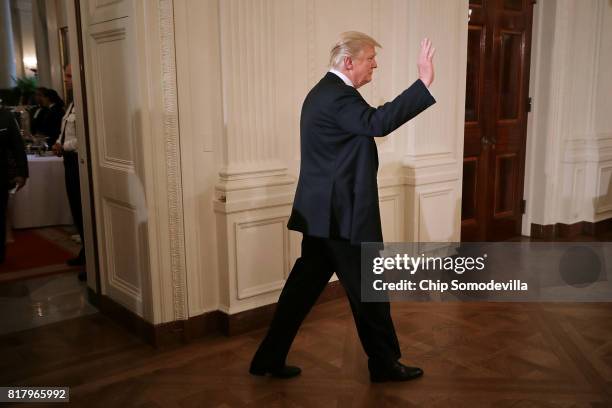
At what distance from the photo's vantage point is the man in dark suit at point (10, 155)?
454 centimetres

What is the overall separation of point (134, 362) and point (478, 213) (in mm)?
3286

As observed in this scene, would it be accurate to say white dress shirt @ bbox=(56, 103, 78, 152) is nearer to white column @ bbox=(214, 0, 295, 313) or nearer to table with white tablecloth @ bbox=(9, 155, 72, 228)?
white column @ bbox=(214, 0, 295, 313)

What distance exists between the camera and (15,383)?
110 inches

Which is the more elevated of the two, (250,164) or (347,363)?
(250,164)

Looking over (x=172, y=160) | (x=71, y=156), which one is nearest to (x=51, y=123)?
(x=71, y=156)

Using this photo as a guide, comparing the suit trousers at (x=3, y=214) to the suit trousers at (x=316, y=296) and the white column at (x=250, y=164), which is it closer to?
the white column at (x=250, y=164)

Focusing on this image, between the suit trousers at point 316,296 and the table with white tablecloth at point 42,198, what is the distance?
437 centimetres

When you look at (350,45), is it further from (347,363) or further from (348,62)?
(347,363)

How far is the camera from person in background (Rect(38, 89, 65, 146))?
5836mm

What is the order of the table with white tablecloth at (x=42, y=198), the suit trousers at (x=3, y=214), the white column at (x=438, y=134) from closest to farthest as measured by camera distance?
the white column at (x=438, y=134) < the suit trousers at (x=3, y=214) < the table with white tablecloth at (x=42, y=198)

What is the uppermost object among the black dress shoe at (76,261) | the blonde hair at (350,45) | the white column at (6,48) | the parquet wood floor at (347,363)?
the white column at (6,48)

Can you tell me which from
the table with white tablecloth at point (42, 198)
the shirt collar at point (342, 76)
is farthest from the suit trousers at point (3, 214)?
the shirt collar at point (342, 76)

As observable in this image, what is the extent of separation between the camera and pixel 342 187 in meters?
2.44

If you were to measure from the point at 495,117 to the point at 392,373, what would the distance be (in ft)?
10.4
